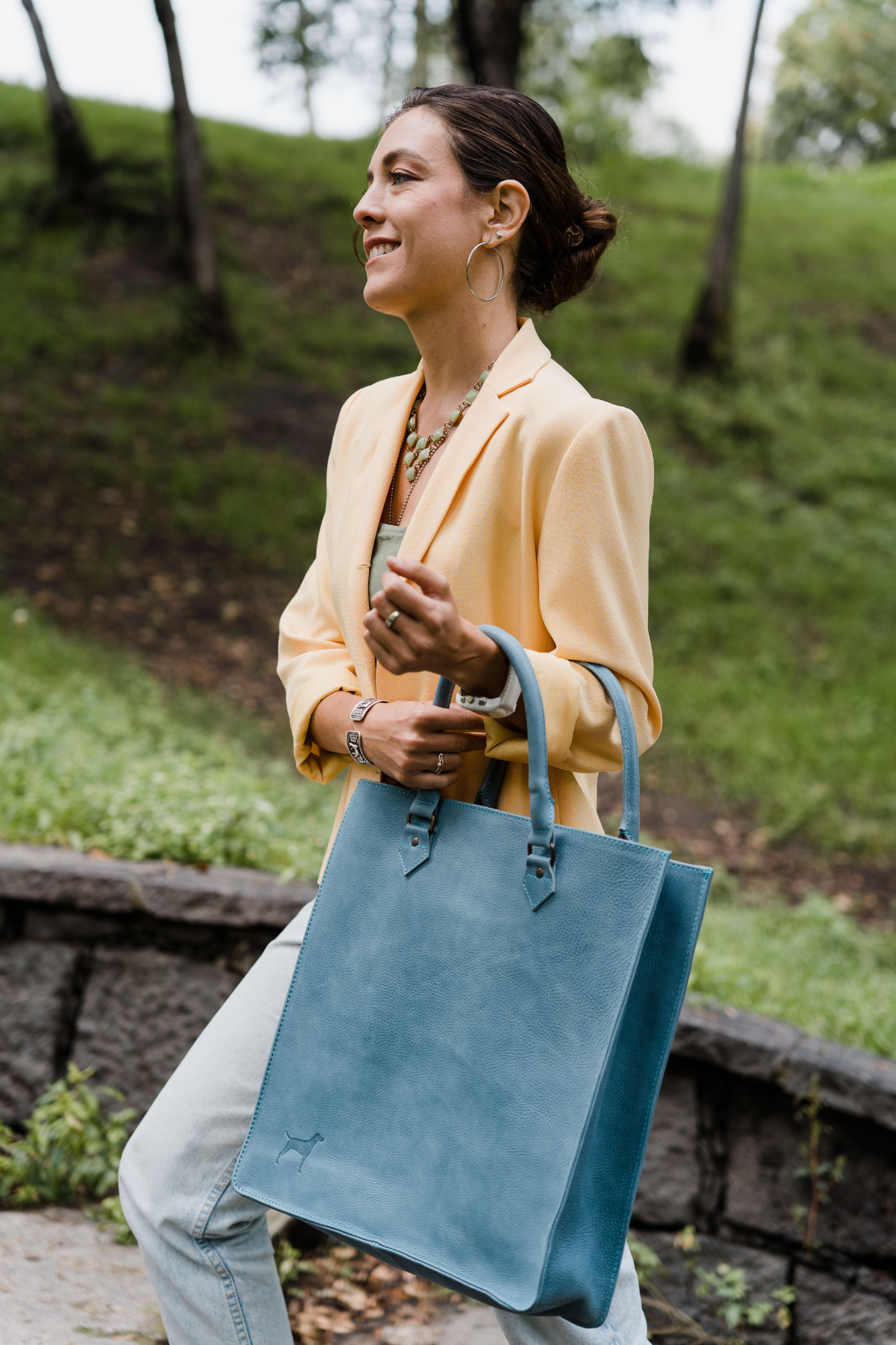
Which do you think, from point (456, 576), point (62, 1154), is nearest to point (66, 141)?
point (62, 1154)

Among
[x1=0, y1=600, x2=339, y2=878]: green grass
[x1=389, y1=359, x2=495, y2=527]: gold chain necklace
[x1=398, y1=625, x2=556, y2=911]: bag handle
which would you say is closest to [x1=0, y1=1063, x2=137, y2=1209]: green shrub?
[x1=0, y1=600, x2=339, y2=878]: green grass

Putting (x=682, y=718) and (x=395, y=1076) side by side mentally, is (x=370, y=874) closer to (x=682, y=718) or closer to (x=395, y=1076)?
(x=395, y=1076)

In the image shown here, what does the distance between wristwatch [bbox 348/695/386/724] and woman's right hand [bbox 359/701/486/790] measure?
1.8 inches

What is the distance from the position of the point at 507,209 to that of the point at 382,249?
0.23 meters

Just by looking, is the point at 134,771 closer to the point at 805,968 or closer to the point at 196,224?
the point at 805,968

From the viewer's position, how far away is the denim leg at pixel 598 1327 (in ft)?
5.33

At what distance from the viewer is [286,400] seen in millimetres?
11070

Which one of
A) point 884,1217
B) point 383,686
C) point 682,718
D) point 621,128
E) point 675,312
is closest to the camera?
point 383,686

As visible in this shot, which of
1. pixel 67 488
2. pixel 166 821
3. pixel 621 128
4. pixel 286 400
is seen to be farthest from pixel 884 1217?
pixel 621 128

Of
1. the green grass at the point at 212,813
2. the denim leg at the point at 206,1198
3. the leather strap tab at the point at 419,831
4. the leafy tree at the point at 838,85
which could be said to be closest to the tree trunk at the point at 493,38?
the green grass at the point at 212,813

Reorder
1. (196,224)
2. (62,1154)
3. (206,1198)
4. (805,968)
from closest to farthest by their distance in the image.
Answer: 1. (206,1198)
2. (62,1154)
3. (805,968)
4. (196,224)

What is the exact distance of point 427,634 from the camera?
1.48 m

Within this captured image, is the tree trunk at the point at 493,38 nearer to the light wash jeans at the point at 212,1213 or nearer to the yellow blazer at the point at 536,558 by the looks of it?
the yellow blazer at the point at 536,558

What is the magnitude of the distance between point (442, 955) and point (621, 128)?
2218 centimetres
